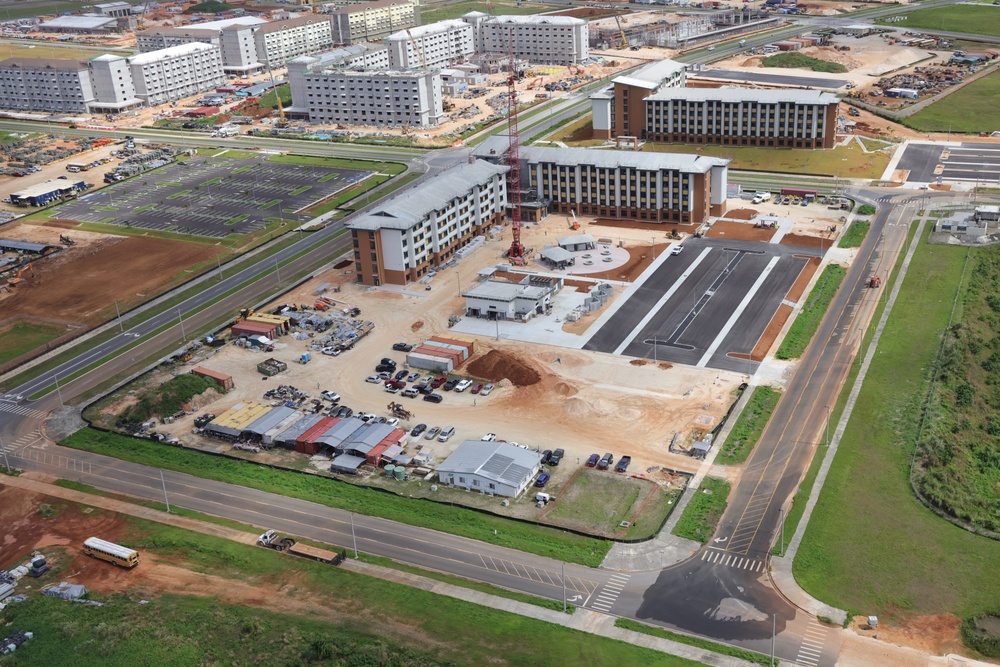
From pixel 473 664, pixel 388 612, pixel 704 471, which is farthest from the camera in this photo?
pixel 704 471

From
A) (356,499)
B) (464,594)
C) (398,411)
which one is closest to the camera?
(464,594)

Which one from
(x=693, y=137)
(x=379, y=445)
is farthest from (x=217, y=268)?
(x=693, y=137)

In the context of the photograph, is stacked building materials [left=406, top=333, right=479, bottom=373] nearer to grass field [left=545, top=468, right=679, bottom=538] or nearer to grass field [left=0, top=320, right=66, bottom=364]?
grass field [left=545, top=468, right=679, bottom=538]

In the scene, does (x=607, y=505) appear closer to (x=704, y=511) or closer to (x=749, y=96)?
(x=704, y=511)

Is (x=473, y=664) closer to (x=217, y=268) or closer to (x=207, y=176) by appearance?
(x=217, y=268)

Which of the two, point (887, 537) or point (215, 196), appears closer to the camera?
point (887, 537)

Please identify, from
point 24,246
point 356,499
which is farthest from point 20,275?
point 356,499

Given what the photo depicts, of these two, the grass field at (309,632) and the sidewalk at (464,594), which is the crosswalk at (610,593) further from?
the grass field at (309,632)
